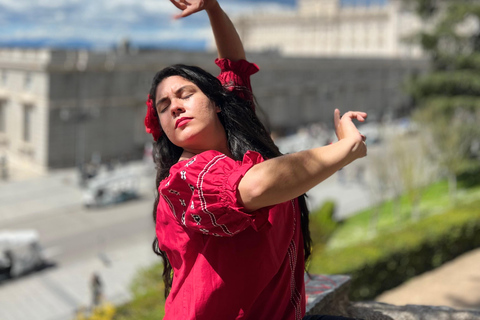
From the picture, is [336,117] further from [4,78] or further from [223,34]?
[4,78]

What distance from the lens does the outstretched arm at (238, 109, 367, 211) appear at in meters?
1.49

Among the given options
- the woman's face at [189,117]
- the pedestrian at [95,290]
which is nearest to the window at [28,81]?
the pedestrian at [95,290]

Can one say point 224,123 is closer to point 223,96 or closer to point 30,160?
point 223,96

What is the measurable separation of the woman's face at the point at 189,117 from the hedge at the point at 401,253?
5.88 meters

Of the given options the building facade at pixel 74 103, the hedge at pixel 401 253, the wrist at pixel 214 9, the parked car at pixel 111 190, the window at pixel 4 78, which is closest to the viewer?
the wrist at pixel 214 9

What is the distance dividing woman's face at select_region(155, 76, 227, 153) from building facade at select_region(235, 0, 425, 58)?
62.2 metres

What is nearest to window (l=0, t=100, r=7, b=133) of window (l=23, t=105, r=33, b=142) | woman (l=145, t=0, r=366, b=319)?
window (l=23, t=105, r=33, b=142)

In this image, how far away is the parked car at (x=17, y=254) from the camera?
12711 mm

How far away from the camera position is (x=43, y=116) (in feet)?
76.1

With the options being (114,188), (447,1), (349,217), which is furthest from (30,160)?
(447,1)

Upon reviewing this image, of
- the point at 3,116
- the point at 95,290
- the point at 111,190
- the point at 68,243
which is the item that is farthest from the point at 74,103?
the point at 95,290

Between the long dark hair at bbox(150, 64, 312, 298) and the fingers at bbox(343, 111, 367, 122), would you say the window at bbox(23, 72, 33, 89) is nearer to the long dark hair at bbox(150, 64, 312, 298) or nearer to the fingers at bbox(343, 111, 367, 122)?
the long dark hair at bbox(150, 64, 312, 298)

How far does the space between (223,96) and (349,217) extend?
16173 mm

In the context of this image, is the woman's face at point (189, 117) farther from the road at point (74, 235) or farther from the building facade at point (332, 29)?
the building facade at point (332, 29)
